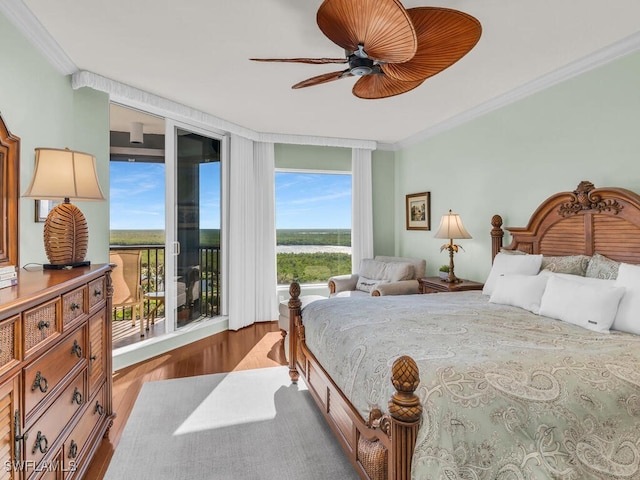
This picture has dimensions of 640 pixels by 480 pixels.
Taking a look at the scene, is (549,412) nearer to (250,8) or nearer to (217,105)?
(250,8)

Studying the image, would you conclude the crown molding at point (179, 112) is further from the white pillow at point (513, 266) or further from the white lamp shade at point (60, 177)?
the white pillow at point (513, 266)

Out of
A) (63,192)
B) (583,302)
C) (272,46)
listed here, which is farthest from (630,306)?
(63,192)

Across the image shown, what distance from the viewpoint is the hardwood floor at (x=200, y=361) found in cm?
274

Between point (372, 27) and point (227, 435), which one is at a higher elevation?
point (372, 27)

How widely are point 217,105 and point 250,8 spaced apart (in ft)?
5.84

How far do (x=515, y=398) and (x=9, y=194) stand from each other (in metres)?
2.67

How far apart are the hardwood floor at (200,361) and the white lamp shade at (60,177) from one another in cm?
153

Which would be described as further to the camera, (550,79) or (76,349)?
(550,79)

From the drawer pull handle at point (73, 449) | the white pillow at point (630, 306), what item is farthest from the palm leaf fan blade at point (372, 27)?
the drawer pull handle at point (73, 449)

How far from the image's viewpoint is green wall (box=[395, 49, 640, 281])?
2.62 m

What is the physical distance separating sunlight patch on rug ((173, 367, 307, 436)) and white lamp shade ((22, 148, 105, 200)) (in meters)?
1.63

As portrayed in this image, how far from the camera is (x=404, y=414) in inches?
48.9

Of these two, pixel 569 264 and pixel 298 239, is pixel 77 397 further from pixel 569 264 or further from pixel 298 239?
pixel 298 239

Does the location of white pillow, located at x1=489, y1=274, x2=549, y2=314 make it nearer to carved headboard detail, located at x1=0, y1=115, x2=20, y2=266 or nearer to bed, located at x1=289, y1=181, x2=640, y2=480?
bed, located at x1=289, y1=181, x2=640, y2=480
